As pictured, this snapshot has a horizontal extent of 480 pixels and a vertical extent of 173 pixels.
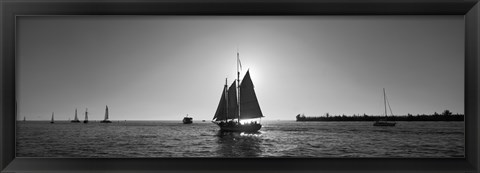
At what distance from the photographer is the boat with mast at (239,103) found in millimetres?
3422

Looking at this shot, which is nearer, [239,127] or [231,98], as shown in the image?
[231,98]

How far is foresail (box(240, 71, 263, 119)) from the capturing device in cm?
341

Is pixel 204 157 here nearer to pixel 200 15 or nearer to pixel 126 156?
pixel 126 156

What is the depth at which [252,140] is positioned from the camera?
3.43 meters

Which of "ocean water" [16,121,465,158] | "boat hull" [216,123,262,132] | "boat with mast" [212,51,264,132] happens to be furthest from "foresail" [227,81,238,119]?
Answer: "ocean water" [16,121,465,158]

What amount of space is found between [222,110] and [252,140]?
0.44 m

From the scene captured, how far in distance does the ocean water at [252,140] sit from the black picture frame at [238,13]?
75 millimetres

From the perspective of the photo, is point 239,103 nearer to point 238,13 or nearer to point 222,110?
point 222,110

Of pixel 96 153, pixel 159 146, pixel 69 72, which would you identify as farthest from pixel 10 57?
pixel 159 146

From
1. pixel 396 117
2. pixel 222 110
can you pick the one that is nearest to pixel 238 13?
pixel 222 110

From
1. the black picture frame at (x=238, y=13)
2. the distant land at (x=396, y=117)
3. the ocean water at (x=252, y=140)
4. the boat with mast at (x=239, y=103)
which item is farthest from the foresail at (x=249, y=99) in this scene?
the black picture frame at (x=238, y=13)

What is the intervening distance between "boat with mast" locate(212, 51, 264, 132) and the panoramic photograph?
0.09ft

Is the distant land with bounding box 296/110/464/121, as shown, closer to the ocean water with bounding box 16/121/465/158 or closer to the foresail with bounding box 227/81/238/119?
the ocean water with bounding box 16/121/465/158

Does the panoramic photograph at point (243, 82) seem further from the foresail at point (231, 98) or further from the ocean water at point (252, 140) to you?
the foresail at point (231, 98)
